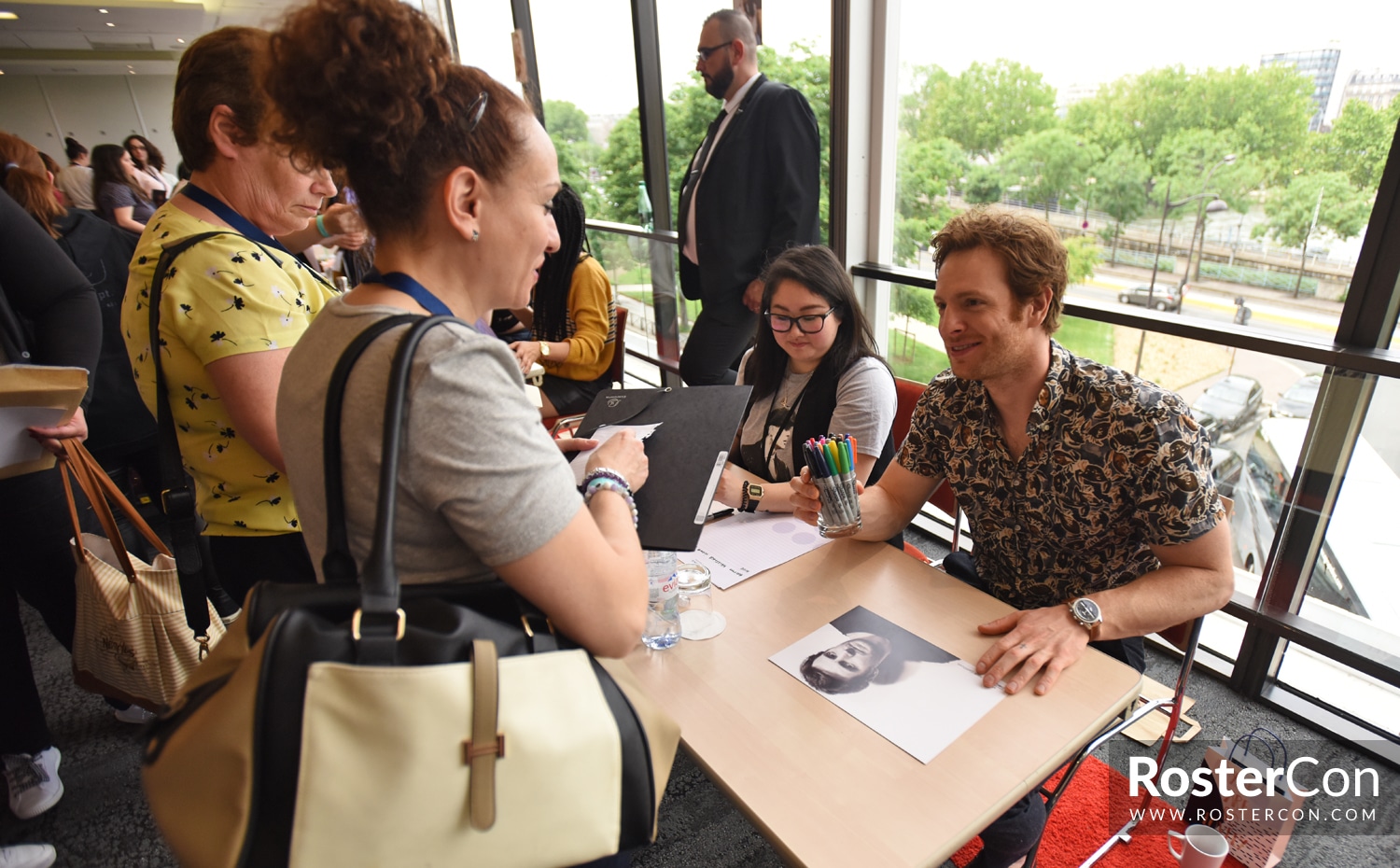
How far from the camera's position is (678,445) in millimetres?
1153

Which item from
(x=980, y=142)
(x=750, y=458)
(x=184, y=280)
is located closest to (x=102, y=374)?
(x=184, y=280)

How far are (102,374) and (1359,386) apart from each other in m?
3.68

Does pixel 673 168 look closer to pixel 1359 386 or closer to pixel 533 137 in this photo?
pixel 1359 386

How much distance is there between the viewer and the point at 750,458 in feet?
6.63

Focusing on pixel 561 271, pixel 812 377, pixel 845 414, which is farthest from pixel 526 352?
pixel 845 414

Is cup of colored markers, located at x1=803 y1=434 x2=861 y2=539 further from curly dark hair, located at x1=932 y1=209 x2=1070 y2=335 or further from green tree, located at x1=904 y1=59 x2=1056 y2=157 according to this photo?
green tree, located at x1=904 y1=59 x2=1056 y2=157

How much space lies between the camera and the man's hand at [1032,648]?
1.10m

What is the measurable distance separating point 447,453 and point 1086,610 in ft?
3.57

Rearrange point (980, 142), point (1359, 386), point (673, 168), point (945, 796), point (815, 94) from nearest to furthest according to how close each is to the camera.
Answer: point (945, 796) < point (1359, 386) < point (980, 142) < point (815, 94) < point (673, 168)

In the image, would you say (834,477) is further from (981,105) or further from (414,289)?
(981,105)

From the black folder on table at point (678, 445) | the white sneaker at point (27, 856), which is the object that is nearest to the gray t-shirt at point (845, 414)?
the black folder on table at point (678, 445)

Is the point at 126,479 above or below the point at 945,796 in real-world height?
below

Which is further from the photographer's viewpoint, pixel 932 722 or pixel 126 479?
pixel 126 479

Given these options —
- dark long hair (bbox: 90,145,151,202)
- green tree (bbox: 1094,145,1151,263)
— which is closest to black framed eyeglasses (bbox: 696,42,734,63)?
green tree (bbox: 1094,145,1151,263)
